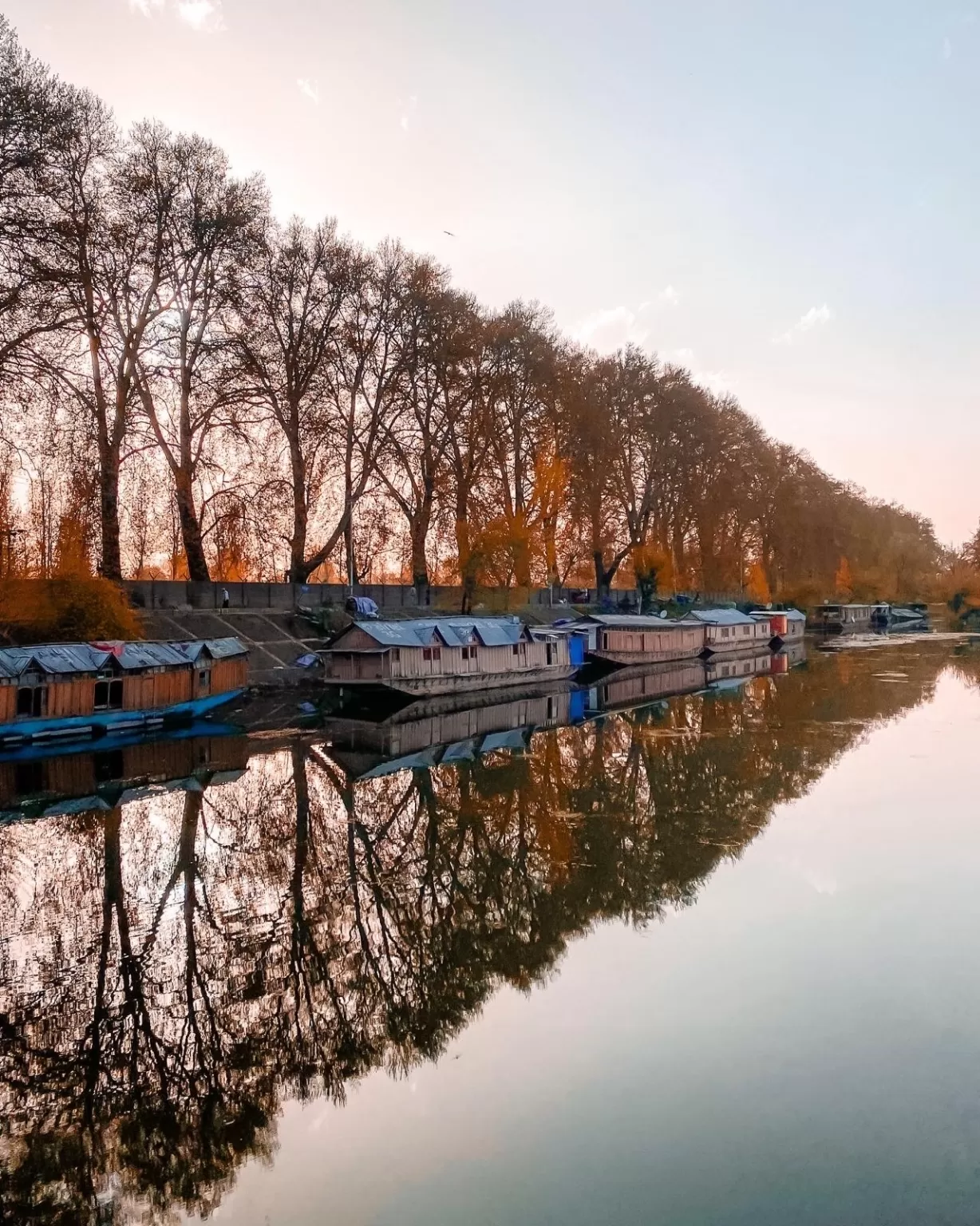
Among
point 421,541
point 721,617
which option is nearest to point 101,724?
point 421,541

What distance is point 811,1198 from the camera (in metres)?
6.27

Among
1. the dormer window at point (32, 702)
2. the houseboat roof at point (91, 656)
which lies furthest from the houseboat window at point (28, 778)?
the houseboat roof at point (91, 656)

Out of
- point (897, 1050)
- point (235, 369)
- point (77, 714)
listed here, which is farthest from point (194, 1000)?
point (235, 369)

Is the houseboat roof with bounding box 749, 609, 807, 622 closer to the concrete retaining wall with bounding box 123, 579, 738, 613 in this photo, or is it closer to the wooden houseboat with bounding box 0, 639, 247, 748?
the concrete retaining wall with bounding box 123, 579, 738, 613

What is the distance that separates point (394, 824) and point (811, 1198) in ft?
35.3

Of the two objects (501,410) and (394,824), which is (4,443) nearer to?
(394,824)

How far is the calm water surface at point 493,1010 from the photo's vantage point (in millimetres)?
6590

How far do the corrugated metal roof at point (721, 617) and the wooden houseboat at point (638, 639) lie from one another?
9.95 ft

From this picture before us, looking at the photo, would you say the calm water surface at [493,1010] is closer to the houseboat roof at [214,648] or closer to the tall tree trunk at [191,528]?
the houseboat roof at [214,648]

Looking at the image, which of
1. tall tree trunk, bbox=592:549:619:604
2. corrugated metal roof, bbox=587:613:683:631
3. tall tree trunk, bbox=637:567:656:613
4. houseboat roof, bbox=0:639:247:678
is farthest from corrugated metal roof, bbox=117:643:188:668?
tall tree trunk, bbox=637:567:656:613

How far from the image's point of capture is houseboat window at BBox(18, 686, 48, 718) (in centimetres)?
2295

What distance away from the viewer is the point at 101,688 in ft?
81.8

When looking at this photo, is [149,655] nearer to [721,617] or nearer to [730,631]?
[721,617]

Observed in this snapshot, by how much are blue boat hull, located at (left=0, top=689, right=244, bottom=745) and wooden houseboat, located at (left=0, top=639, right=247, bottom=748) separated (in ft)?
0.07
